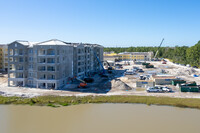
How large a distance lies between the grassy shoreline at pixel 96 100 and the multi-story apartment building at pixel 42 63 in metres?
6.97

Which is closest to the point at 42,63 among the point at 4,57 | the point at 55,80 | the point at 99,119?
the point at 55,80

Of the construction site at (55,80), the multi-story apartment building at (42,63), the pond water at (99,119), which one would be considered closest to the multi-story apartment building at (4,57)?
the multi-story apartment building at (42,63)

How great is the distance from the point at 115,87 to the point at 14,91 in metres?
20.6

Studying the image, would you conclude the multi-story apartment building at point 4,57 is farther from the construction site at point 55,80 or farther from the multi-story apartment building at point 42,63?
the construction site at point 55,80

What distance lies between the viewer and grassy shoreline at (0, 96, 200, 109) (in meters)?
26.9

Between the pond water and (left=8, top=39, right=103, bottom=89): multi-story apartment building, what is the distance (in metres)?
10.1

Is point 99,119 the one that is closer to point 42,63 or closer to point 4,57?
point 42,63

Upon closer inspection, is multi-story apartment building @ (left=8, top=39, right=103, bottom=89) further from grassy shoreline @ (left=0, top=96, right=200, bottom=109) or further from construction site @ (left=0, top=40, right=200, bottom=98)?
grassy shoreline @ (left=0, top=96, right=200, bottom=109)

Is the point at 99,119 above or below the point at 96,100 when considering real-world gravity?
below

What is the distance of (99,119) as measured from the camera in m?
22.2

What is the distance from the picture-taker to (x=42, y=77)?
36125mm

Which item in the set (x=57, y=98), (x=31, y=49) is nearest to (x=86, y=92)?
(x=57, y=98)

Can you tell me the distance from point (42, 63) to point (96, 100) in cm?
1477

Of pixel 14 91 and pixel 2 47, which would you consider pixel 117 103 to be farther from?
pixel 2 47
